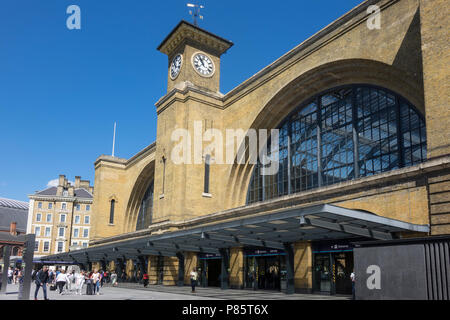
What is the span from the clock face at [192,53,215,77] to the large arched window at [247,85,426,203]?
31.3 ft

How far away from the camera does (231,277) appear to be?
2762cm

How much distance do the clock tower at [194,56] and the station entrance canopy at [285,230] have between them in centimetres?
1301

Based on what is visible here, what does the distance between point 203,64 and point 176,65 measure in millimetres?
2391

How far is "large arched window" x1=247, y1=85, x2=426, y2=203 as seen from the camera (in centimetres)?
2048

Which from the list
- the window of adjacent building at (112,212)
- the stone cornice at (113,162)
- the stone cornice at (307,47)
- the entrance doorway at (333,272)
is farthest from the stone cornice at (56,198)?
the entrance doorway at (333,272)

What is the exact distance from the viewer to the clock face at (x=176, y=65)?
35.3 m

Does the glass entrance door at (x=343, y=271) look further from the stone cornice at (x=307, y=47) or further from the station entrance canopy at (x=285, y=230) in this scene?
the stone cornice at (x=307, y=47)

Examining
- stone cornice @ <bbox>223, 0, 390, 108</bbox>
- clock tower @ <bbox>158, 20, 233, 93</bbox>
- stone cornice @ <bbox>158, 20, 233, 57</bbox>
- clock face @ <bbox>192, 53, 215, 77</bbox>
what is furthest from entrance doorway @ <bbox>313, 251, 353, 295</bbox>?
stone cornice @ <bbox>158, 20, 233, 57</bbox>

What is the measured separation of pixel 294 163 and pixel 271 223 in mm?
9336

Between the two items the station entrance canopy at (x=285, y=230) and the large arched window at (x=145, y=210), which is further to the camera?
the large arched window at (x=145, y=210)

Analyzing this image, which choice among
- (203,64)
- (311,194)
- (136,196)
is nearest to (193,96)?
(203,64)

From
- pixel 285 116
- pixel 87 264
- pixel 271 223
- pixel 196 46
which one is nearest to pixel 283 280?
pixel 271 223

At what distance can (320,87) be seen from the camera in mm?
25859

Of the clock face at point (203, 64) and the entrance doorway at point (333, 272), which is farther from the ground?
the clock face at point (203, 64)
